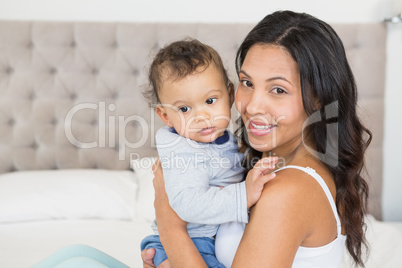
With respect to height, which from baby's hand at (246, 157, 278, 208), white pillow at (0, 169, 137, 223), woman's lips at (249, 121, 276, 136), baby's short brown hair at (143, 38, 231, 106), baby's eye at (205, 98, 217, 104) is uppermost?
baby's short brown hair at (143, 38, 231, 106)

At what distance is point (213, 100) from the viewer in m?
1.32

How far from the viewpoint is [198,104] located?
129 centimetres

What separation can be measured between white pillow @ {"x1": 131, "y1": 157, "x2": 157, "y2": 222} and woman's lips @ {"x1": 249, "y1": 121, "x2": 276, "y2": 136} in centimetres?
136

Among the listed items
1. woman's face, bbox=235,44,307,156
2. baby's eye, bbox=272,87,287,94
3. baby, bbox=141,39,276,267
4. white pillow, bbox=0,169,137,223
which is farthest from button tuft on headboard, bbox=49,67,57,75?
baby's eye, bbox=272,87,287,94

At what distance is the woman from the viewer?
1.08 metres

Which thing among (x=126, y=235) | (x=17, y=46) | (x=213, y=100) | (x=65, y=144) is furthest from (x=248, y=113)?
(x=17, y=46)

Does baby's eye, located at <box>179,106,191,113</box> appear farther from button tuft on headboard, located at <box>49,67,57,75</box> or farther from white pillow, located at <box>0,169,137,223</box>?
button tuft on headboard, located at <box>49,67,57,75</box>

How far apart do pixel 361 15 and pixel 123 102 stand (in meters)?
1.72

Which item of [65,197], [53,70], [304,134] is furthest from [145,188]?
[304,134]

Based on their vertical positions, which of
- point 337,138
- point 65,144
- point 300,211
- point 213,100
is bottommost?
point 65,144

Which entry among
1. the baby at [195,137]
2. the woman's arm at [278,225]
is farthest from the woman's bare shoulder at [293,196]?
the baby at [195,137]

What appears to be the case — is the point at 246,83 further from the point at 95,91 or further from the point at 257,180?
the point at 95,91

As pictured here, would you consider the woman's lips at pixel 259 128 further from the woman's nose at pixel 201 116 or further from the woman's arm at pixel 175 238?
the woman's arm at pixel 175 238

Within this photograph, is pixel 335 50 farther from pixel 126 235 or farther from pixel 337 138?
pixel 126 235
